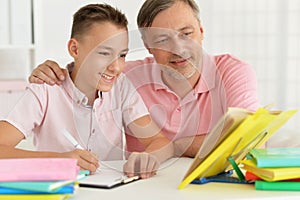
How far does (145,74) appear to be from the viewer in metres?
1.93

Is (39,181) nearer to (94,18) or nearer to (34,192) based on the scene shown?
(34,192)

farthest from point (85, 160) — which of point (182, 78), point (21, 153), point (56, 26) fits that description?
point (56, 26)

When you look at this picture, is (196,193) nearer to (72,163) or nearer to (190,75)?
(72,163)

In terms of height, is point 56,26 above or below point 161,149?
above

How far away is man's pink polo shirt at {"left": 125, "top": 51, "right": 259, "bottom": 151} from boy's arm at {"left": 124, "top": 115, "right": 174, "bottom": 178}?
0.06 m

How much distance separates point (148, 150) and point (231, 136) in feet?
1.57

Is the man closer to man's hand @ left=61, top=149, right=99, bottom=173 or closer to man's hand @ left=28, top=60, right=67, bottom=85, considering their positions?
man's hand @ left=28, top=60, right=67, bottom=85

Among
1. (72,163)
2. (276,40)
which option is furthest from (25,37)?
(72,163)

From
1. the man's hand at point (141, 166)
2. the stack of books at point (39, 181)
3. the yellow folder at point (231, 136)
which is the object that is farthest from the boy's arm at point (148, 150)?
the stack of books at point (39, 181)

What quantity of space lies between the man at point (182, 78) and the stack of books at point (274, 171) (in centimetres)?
48

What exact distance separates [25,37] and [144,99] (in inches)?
57.4

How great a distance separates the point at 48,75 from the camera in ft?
5.57

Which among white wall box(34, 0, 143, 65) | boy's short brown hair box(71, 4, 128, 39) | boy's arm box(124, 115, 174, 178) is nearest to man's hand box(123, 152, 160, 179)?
boy's arm box(124, 115, 174, 178)

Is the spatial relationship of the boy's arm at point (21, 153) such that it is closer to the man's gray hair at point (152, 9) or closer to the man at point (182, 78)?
the man at point (182, 78)
